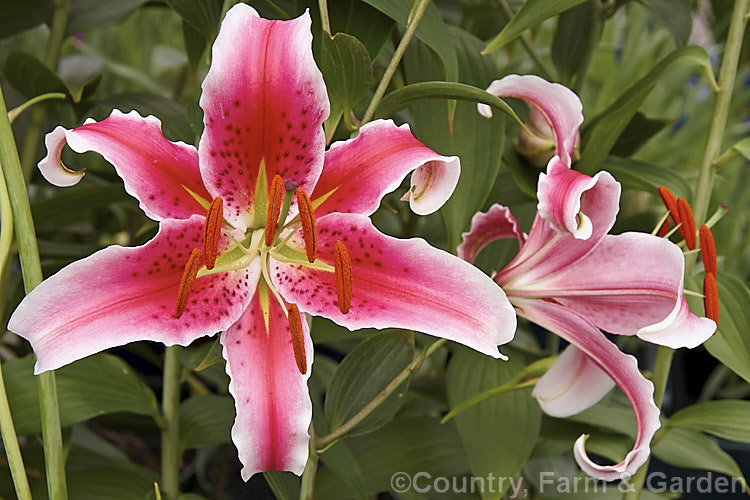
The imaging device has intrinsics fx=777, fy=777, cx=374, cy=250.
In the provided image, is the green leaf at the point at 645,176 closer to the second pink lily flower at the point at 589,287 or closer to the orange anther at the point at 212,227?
the second pink lily flower at the point at 589,287

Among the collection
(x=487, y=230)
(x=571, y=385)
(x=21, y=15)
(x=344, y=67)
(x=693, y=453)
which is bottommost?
(x=693, y=453)

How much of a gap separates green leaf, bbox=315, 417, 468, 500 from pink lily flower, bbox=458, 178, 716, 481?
0.16 meters

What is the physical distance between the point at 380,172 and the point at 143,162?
0.11 meters

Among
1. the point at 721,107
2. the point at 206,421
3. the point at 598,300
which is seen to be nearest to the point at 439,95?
the point at 598,300

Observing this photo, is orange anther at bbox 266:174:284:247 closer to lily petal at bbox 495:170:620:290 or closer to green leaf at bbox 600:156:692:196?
lily petal at bbox 495:170:620:290

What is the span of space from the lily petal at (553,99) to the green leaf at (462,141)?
0.10 m

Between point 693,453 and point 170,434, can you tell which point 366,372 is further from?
point 693,453

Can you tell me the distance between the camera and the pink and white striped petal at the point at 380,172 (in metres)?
0.36

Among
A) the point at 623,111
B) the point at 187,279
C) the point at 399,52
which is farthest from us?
the point at 623,111

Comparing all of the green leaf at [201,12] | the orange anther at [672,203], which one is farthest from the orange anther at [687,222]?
the green leaf at [201,12]

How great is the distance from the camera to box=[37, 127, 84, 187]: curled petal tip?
348 mm

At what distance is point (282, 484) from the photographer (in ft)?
1.59

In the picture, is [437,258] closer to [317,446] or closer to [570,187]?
[570,187]

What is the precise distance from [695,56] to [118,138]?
409mm
